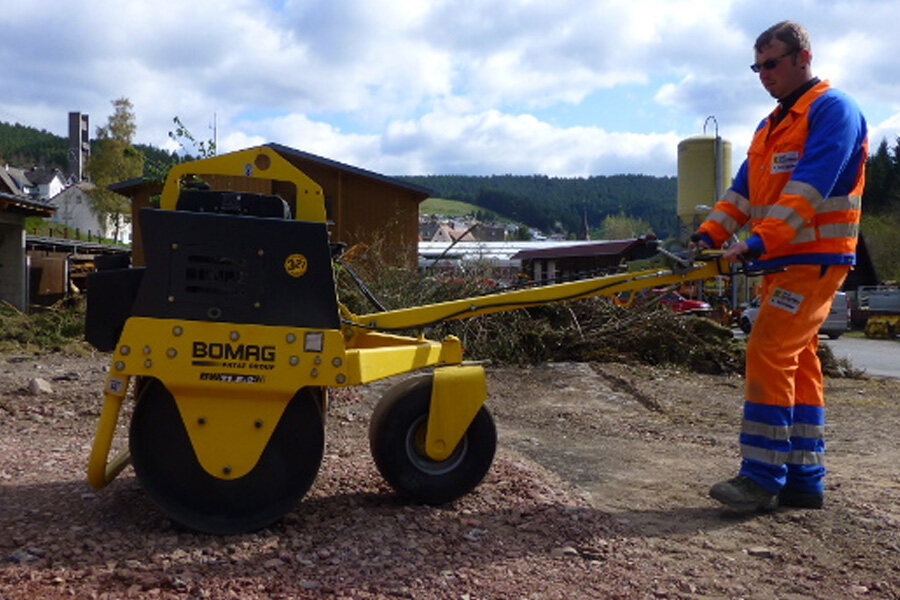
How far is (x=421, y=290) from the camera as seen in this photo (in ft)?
36.6

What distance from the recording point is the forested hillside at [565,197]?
456 feet

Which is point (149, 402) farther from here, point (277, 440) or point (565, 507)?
point (565, 507)

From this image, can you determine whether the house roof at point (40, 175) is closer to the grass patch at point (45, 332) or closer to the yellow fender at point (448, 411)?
the grass patch at point (45, 332)

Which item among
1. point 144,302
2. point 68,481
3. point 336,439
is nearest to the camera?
point 144,302

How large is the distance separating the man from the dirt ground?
0.21m

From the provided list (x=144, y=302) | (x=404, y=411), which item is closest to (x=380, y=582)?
(x=404, y=411)

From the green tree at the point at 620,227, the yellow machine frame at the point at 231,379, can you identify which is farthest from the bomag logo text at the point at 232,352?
the green tree at the point at 620,227

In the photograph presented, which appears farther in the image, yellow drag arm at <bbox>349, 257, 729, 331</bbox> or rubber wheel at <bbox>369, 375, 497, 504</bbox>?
yellow drag arm at <bbox>349, 257, 729, 331</bbox>

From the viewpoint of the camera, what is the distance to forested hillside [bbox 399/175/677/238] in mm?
138875

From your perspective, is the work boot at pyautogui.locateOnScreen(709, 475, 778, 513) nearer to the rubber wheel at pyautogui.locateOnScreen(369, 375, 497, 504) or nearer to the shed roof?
the rubber wheel at pyautogui.locateOnScreen(369, 375, 497, 504)

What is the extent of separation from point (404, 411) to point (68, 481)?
1687 millimetres

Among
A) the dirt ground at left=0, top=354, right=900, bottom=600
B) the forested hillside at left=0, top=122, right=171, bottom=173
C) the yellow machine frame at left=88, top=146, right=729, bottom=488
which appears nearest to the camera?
the dirt ground at left=0, top=354, right=900, bottom=600

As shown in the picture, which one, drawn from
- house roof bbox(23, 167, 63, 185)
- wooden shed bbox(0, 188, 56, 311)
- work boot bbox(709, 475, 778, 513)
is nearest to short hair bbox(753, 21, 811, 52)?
work boot bbox(709, 475, 778, 513)

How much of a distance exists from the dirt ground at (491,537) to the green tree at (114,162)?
5045 centimetres
